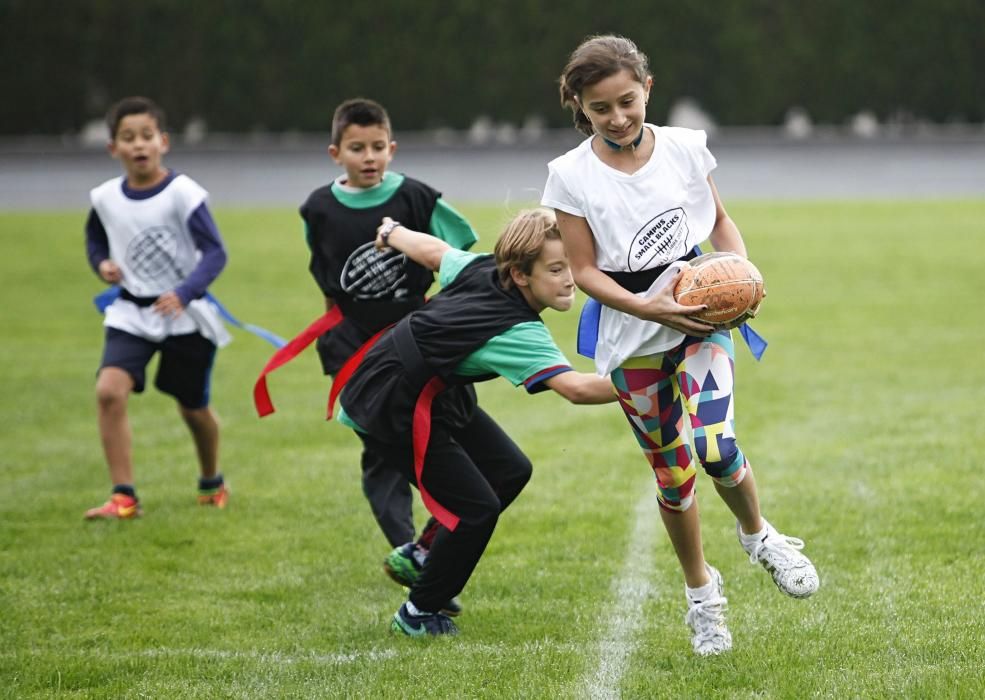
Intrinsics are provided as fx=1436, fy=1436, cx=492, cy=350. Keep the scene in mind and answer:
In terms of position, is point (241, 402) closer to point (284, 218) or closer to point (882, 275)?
point (882, 275)

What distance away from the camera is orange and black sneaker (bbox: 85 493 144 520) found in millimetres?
7230

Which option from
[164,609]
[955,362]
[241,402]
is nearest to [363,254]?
[164,609]

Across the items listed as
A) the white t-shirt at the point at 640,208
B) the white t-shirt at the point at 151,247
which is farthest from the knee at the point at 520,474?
the white t-shirt at the point at 151,247

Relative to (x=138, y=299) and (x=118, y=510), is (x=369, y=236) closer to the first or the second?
(x=138, y=299)

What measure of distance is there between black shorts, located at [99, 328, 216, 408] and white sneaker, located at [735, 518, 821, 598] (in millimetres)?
3597

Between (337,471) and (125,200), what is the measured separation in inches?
79.2

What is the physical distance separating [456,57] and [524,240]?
2939 centimetres

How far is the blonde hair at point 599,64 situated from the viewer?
443 centimetres

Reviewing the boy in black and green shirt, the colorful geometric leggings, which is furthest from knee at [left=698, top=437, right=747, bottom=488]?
the boy in black and green shirt

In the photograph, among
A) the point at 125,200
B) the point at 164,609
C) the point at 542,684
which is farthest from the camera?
the point at 125,200

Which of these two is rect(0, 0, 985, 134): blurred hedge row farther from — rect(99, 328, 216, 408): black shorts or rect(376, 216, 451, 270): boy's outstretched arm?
rect(376, 216, 451, 270): boy's outstretched arm

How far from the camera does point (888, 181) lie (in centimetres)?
3256

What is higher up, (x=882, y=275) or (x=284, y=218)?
(x=882, y=275)

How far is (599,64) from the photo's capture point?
4.43m
